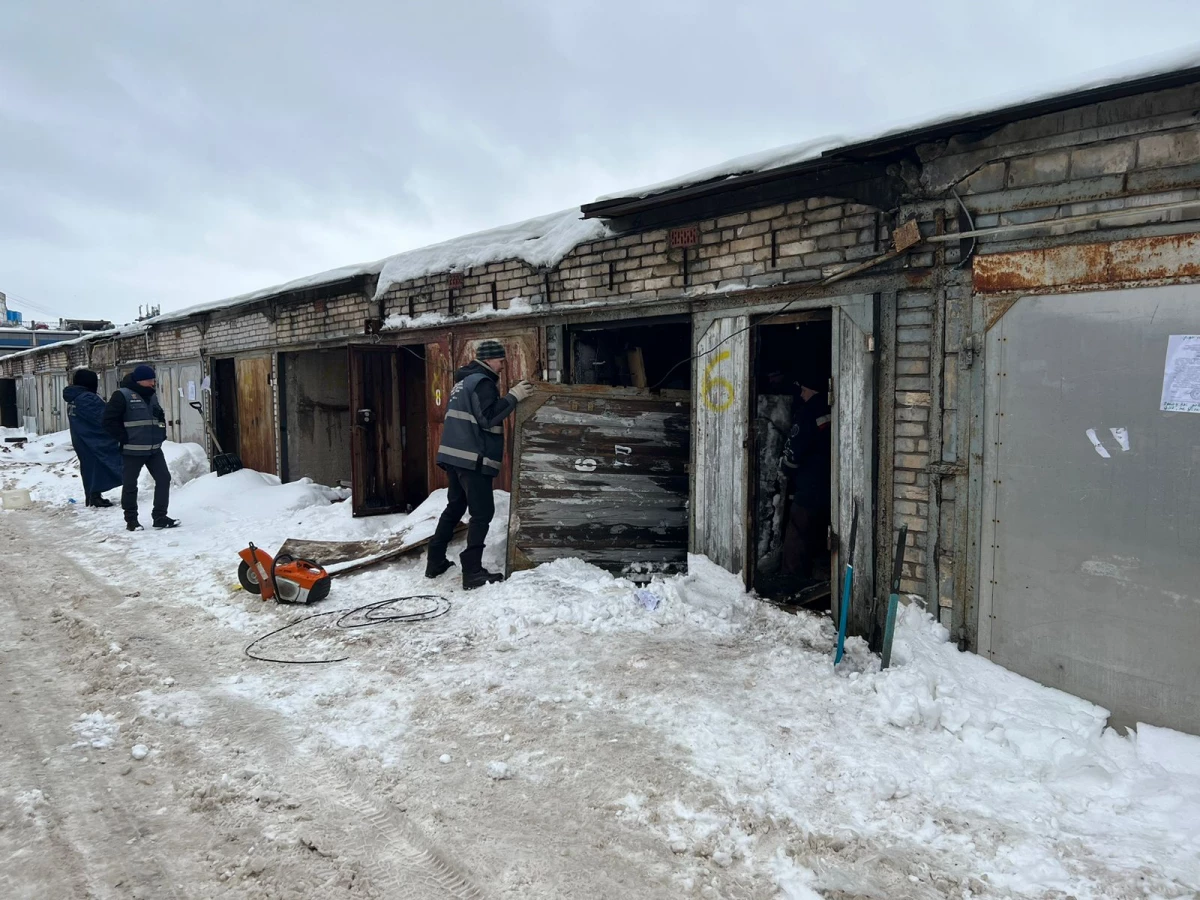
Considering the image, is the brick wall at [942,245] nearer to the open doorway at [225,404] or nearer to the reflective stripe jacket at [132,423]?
the reflective stripe jacket at [132,423]

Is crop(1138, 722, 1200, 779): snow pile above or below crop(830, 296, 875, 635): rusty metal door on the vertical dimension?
below

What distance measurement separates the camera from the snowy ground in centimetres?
248

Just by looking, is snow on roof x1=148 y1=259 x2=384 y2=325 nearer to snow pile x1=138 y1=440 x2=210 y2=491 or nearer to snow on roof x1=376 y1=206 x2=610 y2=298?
snow on roof x1=376 y1=206 x2=610 y2=298

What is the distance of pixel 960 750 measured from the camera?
127 inches

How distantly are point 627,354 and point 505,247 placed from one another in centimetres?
156

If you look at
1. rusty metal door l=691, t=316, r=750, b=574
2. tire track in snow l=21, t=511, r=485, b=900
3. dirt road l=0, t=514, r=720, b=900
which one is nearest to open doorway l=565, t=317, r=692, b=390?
rusty metal door l=691, t=316, r=750, b=574

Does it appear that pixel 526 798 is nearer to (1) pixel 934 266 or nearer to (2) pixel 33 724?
(2) pixel 33 724

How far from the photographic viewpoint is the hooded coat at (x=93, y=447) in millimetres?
10172

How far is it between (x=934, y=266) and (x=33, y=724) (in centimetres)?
522

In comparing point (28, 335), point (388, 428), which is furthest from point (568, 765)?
point (28, 335)

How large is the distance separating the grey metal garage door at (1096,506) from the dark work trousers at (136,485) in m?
8.34

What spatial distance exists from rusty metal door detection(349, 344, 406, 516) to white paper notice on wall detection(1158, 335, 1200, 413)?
7024mm

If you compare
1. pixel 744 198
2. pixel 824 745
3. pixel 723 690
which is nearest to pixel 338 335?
pixel 744 198

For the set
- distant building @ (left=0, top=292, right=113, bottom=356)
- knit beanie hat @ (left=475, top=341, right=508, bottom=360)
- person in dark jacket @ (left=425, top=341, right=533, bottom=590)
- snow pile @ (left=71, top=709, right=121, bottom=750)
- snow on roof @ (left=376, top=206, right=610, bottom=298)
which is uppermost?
distant building @ (left=0, top=292, right=113, bottom=356)
